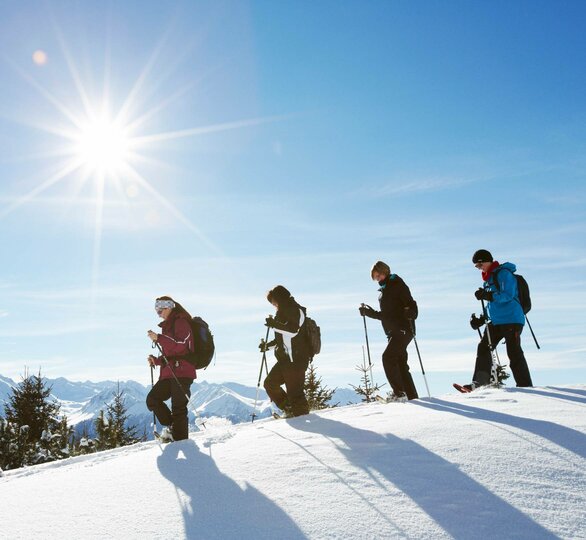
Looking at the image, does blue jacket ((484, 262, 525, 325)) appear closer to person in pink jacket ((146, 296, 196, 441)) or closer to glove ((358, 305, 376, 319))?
glove ((358, 305, 376, 319))

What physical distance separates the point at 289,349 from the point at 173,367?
5.68ft

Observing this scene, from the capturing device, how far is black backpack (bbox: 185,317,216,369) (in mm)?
7105

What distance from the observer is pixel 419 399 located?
7.61 m

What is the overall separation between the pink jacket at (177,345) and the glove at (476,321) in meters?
4.91

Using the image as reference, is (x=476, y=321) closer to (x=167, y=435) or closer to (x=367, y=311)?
(x=367, y=311)

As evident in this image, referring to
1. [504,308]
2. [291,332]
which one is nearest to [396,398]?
[291,332]

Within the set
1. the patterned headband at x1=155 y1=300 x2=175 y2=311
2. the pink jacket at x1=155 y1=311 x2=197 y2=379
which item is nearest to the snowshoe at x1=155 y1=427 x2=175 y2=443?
the pink jacket at x1=155 y1=311 x2=197 y2=379

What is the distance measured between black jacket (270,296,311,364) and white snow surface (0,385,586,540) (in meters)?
1.93

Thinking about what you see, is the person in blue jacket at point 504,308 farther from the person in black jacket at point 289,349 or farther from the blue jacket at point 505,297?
the person in black jacket at point 289,349

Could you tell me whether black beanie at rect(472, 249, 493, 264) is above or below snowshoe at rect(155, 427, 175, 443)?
above

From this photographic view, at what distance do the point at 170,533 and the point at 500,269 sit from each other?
20.8 ft

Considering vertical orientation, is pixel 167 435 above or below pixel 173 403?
below

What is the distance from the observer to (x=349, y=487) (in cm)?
344

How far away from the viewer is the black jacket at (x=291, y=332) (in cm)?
731
